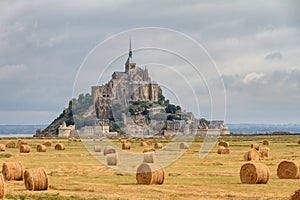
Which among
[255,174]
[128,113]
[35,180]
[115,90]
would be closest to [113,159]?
[255,174]

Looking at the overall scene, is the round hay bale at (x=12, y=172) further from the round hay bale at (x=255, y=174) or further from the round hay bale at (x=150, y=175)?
the round hay bale at (x=255, y=174)

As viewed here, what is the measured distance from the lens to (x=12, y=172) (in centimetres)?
2820

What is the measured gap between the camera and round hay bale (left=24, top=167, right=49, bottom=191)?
942 inches

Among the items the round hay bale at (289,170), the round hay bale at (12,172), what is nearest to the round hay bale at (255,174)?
the round hay bale at (289,170)

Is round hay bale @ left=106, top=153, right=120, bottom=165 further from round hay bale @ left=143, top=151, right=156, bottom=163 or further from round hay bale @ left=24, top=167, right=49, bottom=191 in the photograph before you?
round hay bale @ left=24, top=167, right=49, bottom=191

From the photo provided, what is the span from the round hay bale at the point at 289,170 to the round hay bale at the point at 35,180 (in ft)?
35.5

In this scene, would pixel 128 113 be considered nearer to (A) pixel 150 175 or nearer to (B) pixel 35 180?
(A) pixel 150 175

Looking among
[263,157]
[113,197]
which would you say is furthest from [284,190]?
[263,157]

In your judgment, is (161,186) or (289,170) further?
(289,170)

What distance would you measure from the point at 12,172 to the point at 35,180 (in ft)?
14.8

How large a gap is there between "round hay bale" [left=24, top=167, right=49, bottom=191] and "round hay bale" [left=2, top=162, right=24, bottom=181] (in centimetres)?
412

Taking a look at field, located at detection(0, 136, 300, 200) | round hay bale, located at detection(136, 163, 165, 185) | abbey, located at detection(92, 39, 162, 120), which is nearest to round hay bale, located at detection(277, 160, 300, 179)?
field, located at detection(0, 136, 300, 200)

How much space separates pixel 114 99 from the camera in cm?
7669

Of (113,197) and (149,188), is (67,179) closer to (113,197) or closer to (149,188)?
(149,188)
